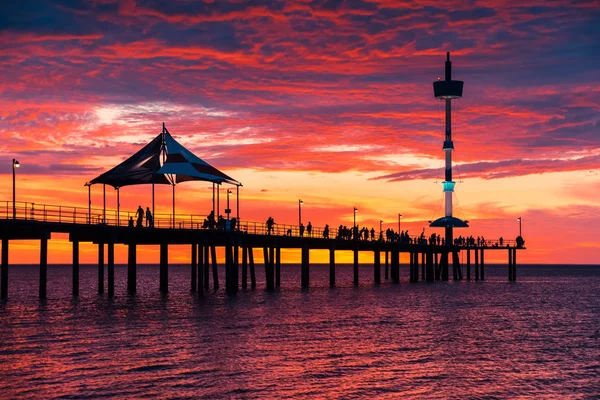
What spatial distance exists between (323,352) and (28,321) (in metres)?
21.6

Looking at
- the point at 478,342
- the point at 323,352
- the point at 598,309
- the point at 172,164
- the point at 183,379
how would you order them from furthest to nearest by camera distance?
the point at 598,309 < the point at 172,164 < the point at 478,342 < the point at 323,352 < the point at 183,379

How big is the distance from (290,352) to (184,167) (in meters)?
31.6

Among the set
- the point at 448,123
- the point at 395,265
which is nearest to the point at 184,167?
the point at 395,265

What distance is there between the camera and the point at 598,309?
73000 millimetres

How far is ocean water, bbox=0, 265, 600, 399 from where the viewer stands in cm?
3023

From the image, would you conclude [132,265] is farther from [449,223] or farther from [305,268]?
[449,223]

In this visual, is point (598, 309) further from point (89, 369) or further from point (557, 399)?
point (89, 369)

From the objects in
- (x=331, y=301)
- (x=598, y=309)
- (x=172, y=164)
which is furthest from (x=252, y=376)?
(x=598, y=309)

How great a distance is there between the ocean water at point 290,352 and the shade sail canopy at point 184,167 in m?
10.2

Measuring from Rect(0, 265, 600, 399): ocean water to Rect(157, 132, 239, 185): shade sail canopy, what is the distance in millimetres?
10178

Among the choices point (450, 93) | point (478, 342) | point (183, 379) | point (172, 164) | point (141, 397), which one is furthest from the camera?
point (450, 93)

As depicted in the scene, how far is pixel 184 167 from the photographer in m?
67.4

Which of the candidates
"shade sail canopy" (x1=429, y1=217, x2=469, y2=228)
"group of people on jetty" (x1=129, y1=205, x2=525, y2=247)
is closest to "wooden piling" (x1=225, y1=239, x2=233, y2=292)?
"group of people on jetty" (x1=129, y1=205, x2=525, y2=247)

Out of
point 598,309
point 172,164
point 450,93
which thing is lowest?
point 598,309
